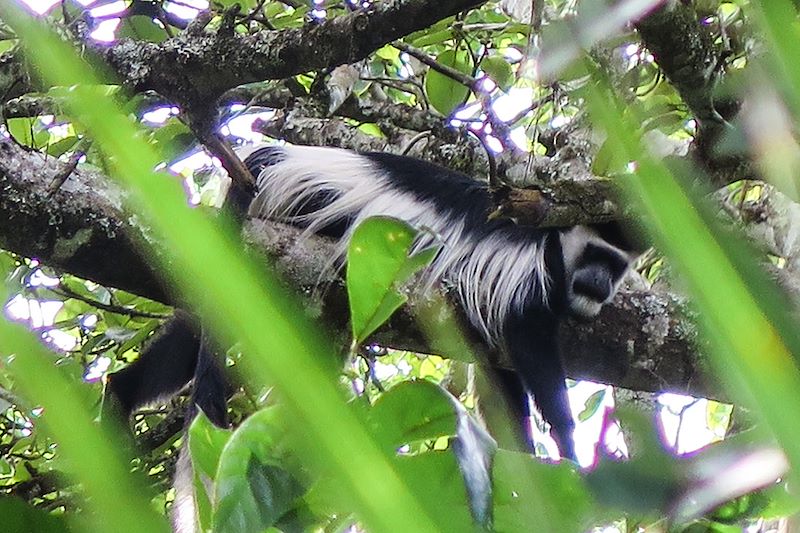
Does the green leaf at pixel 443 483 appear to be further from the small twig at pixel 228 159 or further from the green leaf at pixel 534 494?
the small twig at pixel 228 159

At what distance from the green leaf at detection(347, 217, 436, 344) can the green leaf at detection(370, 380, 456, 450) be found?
5 cm

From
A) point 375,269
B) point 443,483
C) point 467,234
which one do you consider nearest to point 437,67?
point 467,234

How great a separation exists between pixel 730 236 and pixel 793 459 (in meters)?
0.07

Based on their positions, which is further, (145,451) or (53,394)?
(145,451)

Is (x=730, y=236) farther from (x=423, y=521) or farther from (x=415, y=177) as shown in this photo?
(x=415, y=177)

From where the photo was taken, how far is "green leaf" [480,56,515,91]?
6.81 ft

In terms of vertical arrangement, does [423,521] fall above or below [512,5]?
below

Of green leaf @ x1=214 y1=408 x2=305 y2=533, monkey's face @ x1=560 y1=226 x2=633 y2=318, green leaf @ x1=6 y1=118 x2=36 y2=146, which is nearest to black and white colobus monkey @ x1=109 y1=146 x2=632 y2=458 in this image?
monkey's face @ x1=560 y1=226 x2=633 y2=318

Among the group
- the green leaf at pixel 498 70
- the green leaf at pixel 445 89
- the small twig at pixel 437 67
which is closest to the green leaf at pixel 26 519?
the small twig at pixel 437 67

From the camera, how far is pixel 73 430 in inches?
7.3

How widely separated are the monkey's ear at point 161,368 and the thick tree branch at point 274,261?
41cm

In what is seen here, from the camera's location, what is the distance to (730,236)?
234 mm

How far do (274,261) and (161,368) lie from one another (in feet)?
1.85

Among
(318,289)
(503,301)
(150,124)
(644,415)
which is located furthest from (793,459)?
(503,301)
